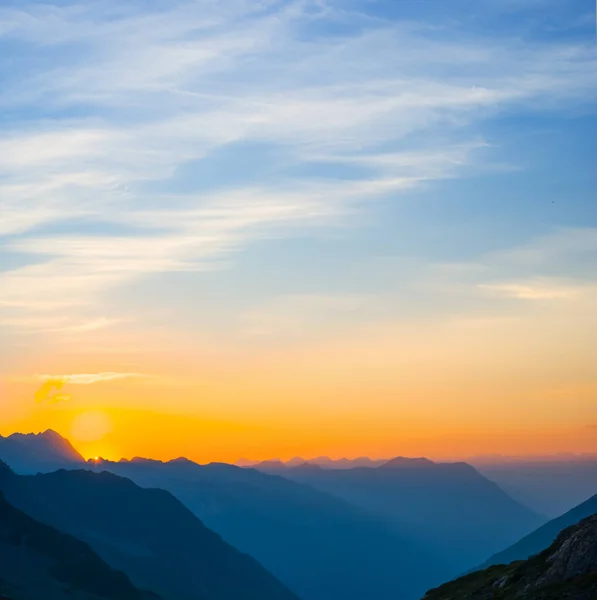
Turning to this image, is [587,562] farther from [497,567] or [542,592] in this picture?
[497,567]

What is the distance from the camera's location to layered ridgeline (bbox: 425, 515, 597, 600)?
8044 cm

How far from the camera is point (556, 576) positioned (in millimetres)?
86562

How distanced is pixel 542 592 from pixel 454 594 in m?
23.4

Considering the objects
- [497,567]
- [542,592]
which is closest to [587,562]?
[542,592]

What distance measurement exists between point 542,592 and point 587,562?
18.9ft

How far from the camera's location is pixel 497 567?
11669 centimetres

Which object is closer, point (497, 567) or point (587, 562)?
point (587, 562)

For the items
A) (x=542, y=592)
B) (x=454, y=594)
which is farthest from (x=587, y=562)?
(x=454, y=594)

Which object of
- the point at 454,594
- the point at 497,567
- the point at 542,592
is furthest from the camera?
the point at 497,567

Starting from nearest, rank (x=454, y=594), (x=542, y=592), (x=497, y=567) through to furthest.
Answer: (x=542, y=592) < (x=454, y=594) < (x=497, y=567)

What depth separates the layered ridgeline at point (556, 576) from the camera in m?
80.4

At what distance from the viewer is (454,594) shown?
10462 cm

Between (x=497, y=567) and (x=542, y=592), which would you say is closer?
(x=542, y=592)

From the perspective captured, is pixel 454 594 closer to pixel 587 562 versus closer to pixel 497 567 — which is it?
pixel 497 567
